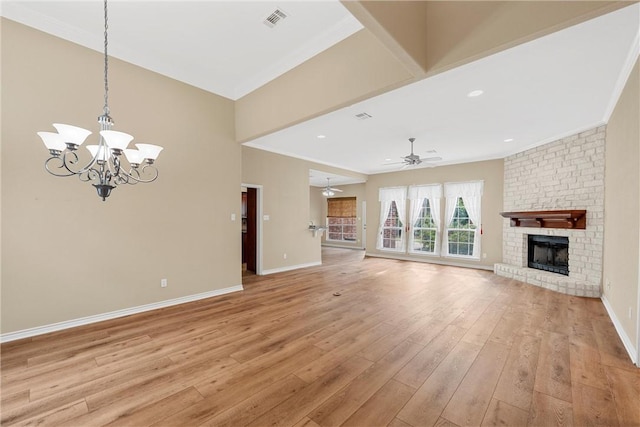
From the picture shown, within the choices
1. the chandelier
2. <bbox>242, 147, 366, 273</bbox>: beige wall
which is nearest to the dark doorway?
<bbox>242, 147, 366, 273</bbox>: beige wall

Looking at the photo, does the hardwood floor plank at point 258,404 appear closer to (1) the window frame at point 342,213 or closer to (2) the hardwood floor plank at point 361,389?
(2) the hardwood floor plank at point 361,389

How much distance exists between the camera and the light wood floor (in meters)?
1.83

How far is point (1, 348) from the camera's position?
268cm

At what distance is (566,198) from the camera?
5.13 metres

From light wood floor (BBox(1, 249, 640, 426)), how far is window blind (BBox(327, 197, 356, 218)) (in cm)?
791

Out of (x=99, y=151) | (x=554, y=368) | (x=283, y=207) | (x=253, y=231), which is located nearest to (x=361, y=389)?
(x=554, y=368)

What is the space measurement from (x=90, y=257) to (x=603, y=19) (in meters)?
5.77

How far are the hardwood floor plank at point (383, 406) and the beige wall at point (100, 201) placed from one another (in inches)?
132

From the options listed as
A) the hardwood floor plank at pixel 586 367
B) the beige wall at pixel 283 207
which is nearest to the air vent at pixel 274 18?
the beige wall at pixel 283 207

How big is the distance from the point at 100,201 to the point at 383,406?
391cm

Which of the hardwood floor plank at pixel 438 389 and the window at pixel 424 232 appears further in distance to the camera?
the window at pixel 424 232

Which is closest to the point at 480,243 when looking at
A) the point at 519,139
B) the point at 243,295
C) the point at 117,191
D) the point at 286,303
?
the point at 519,139

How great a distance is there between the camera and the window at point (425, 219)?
8.01m

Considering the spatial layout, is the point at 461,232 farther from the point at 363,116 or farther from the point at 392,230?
the point at 363,116
